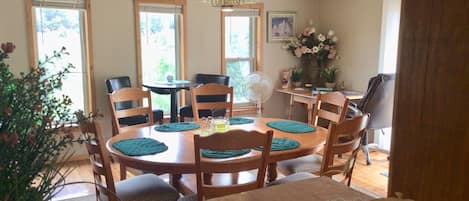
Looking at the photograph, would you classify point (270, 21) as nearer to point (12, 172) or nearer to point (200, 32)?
point (200, 32)

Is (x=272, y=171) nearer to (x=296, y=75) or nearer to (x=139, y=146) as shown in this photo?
(x=139, y=146)

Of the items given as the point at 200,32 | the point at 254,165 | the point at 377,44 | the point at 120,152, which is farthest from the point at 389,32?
the point at 120,152

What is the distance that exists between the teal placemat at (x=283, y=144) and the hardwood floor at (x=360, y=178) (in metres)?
1.43

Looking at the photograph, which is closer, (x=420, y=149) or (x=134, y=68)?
(x=420, y=149)

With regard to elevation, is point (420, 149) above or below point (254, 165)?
above

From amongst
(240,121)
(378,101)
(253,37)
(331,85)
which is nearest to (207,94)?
(240,121)

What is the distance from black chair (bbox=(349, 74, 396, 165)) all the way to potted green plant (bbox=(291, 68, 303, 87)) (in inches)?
61.4

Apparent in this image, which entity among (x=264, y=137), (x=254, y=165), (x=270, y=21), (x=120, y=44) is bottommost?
(x=254, y=165)

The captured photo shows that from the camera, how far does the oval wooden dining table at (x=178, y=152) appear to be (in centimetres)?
211

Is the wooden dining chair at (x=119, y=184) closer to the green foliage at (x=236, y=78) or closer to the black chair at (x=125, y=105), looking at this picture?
the black chair at (x=125, y=105)

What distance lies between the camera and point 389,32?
4793 mm

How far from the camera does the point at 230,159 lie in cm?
216

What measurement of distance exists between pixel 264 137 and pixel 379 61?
338 centimetres

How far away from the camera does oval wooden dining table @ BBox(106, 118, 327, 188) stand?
2109mm
